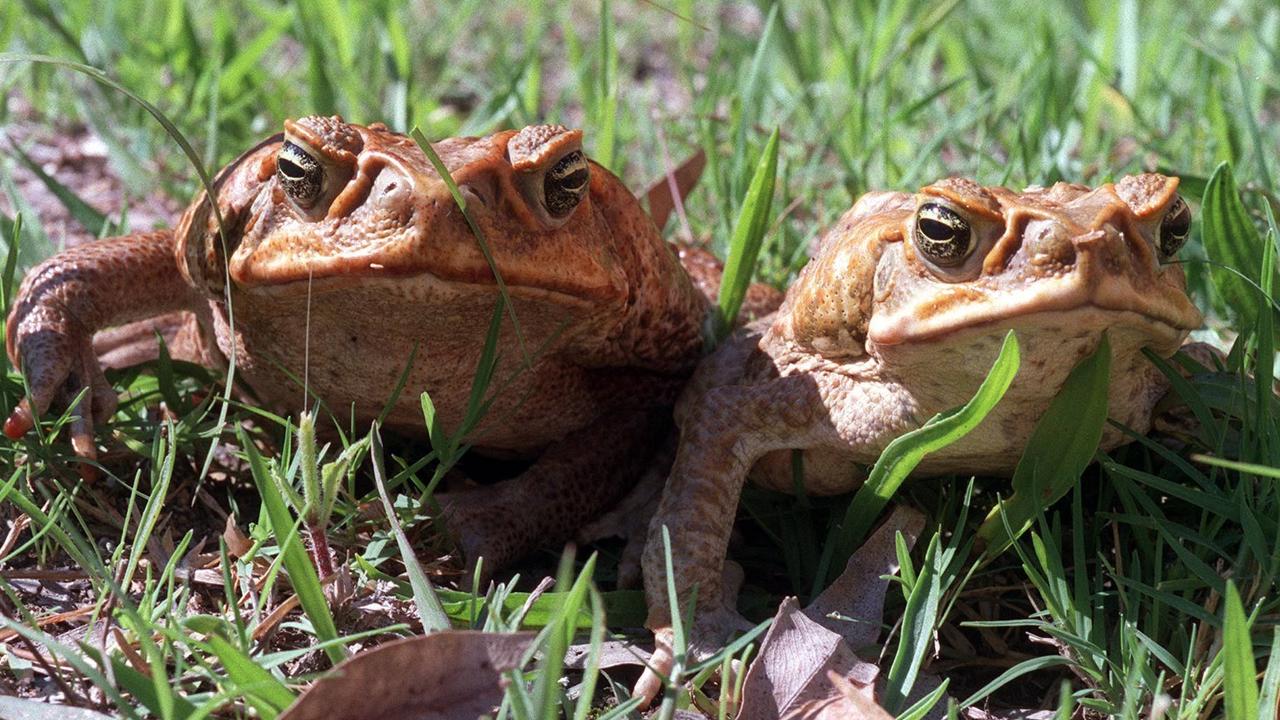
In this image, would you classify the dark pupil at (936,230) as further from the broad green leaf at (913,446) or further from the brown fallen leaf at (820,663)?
the brown fallen leaf at (820,663)

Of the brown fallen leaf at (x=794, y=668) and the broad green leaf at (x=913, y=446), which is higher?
the broad green leaf at (x=913, y=446)

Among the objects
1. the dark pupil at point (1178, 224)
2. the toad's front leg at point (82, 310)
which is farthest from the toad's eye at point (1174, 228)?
the toad's front leg at point (82, 310)

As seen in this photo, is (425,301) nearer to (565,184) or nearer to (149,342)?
(565,184)

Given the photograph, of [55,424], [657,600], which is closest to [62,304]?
[55,424]

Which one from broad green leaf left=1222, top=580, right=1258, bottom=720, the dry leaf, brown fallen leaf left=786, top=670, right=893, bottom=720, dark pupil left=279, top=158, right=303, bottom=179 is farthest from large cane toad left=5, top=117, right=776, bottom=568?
broad green leaf left=1222, top=580, right=1258, bottom=720

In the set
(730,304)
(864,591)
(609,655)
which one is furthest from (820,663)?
(730,304)

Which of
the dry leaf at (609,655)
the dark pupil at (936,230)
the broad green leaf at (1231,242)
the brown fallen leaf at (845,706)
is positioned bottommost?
the brown fallen leaf at (845,706)

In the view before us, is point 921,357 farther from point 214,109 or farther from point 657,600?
point 214,109
